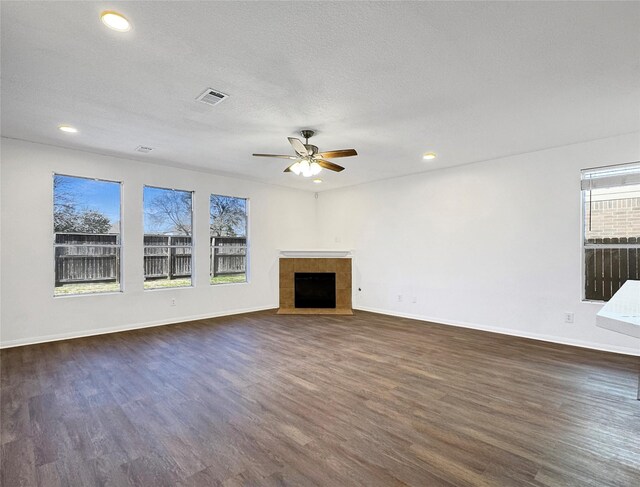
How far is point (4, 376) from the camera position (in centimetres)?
324

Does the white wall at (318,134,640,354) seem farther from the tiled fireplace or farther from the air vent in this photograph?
the air vent

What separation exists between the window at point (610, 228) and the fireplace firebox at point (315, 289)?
4185mm

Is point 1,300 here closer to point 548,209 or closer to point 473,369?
point 473,369

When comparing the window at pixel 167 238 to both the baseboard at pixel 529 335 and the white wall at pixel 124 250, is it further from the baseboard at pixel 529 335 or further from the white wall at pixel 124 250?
the baseboard at pixel 529 335

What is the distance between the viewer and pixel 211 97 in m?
2.99

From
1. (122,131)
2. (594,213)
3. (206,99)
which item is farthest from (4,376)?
(594,213)

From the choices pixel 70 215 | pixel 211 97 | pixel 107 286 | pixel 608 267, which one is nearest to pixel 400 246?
pixel 608 267

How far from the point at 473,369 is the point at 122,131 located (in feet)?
16.0

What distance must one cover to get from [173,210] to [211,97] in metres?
3.29

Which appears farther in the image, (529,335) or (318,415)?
(529,335)

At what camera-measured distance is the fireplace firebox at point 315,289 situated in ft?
22.4

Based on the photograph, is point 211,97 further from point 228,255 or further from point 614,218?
point 614,218

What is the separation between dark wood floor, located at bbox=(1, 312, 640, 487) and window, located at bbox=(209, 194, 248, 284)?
7.13ft

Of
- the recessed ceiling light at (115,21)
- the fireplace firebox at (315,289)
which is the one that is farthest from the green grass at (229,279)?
the recessed ceiling light at (115,21)
